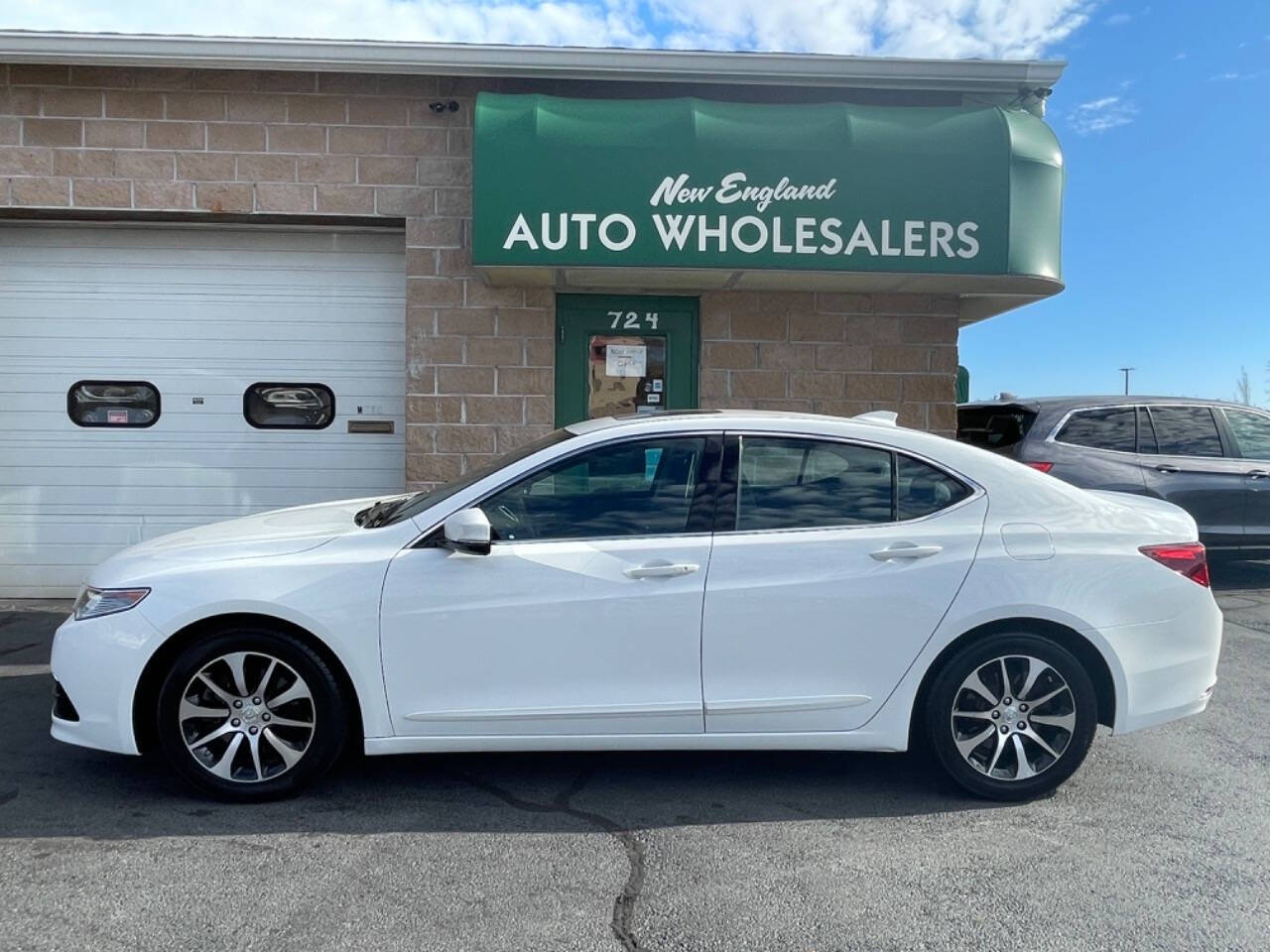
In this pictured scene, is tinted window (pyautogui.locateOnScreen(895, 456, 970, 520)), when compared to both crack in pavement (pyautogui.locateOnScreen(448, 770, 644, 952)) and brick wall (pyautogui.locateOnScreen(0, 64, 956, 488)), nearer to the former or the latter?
crack in pavement (pyautogui.locateOnScreen(448, 770, 644, 952))

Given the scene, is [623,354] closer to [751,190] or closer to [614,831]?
[751,190]

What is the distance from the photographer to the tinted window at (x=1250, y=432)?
9.25 metres

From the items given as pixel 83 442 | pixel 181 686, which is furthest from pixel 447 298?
pixel 181 686

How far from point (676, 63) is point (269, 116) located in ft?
10.6

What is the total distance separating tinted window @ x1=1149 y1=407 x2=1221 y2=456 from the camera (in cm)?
914

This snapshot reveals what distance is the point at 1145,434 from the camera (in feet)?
29.9

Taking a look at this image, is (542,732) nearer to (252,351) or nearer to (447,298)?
(447,298)

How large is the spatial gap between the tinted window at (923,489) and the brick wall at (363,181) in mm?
4232

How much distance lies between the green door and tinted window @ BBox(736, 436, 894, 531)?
4.20 meters

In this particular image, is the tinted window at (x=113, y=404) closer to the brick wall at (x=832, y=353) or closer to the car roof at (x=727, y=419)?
the brick wall at (x=832, y=353)

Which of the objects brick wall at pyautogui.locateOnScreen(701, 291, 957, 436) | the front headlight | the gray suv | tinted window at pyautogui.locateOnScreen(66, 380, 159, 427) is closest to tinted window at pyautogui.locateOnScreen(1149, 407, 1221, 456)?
the gray suv

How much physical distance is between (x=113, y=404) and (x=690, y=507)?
6337mm

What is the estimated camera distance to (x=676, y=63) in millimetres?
8172

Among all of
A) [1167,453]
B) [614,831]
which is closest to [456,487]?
[614,831]
